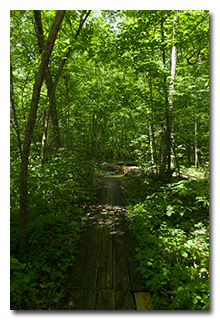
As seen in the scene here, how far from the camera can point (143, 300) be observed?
5.05 ft

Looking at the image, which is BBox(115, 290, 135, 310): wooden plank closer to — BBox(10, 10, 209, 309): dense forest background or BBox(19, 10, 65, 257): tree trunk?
BBox(10, 10, 209, 309): dense forest background

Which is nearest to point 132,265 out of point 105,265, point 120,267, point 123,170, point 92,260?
point 120,267

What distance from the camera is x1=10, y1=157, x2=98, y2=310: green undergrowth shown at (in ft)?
4.97

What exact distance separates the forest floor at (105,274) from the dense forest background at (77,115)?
0.15 m

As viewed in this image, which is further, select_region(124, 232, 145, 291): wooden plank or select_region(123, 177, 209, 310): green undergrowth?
select_region(124, 232, 145, 291): wooden plank

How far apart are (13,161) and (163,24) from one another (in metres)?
4.41

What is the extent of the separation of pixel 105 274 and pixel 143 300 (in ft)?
1.49

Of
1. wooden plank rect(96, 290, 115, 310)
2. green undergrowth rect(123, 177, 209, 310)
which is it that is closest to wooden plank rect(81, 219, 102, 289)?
wooden plank rect(96, 290, 115, 310)

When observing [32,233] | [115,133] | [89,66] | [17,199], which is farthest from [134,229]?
[115,133]

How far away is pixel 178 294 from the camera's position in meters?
1.45

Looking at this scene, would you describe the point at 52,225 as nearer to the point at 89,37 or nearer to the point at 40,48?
the point at 40,48

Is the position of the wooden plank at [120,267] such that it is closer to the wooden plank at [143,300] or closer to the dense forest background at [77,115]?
the wooden plank at [143,300]

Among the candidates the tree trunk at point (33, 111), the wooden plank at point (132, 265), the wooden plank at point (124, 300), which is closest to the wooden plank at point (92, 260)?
the wooden plank at point (124, 300)

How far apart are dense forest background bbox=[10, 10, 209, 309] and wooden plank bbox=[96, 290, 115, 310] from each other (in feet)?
1.23
